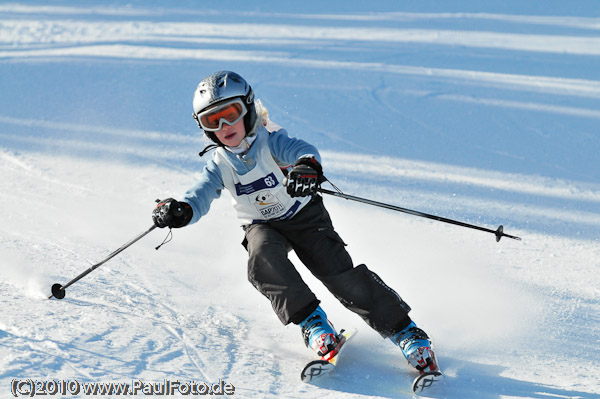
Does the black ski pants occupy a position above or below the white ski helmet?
below

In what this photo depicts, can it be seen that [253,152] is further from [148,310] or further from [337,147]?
[337,147]

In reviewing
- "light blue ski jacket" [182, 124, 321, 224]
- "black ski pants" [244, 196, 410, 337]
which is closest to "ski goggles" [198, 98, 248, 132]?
"light blue ski jacket" [182, 124, 321, 224]

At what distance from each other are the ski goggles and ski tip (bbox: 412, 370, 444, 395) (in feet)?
4.56

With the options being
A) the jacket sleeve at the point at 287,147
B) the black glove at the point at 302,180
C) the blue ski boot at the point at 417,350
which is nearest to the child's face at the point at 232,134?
the jacket sleeve at the point at 287,147

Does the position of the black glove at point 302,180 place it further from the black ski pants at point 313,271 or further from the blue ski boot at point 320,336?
the blue ski boot at point 320,336

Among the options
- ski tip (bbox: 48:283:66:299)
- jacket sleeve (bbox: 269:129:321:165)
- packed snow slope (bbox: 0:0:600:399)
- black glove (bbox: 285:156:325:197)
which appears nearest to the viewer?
black glove (bbox: 285:156:325:197)

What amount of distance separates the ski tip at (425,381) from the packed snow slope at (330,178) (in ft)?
0.21

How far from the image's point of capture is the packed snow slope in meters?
3.01

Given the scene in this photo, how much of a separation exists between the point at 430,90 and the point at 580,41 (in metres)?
3.18

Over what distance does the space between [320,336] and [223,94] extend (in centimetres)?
117

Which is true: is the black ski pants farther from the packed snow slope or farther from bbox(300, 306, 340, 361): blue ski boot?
the packed snow slope

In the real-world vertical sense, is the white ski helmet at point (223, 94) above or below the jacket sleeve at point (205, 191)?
above

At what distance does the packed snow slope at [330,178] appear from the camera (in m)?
3.01

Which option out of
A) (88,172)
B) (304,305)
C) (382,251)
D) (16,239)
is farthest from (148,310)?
(88,172)
